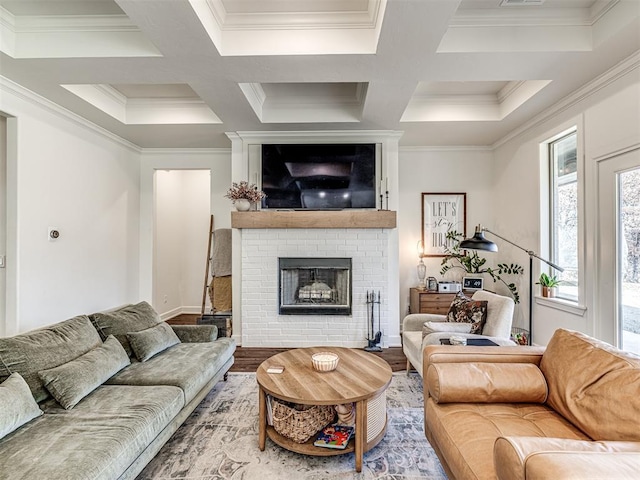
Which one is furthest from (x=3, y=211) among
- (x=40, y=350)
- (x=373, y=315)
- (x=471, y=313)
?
(x=471, y=313)

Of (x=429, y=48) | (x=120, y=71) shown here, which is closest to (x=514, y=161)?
(x=429, y=48)

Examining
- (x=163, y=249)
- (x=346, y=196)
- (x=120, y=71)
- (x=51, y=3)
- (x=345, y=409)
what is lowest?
(x=345, y=409)

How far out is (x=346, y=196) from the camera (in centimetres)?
396

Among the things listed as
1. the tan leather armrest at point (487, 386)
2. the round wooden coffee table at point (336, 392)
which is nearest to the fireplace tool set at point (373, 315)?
the round wooden coffee table at point (336, 392)

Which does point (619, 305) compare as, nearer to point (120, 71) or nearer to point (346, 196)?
point (346, 196)

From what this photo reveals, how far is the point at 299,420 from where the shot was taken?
187cm

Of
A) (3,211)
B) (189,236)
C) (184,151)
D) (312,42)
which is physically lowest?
(189,236)

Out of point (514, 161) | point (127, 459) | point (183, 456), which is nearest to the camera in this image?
point (127, 459)

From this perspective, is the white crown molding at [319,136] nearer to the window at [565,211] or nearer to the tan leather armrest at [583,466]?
the window at [565,211]

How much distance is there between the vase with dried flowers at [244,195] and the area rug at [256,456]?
2.21m

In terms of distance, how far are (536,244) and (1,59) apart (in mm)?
4970

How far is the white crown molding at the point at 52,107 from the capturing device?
273 cm

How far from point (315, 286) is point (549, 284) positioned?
2.51 m

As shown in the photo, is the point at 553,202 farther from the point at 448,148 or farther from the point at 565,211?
the point at 448,148
